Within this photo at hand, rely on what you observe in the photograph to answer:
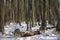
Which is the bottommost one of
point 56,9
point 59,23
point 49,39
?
point 49,39

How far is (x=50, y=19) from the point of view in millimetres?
6938

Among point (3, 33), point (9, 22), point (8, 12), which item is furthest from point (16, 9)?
point (3, 33)

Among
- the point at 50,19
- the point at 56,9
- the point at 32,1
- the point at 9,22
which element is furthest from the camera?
the point at 9,22

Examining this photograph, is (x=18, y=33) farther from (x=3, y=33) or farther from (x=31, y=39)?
(x=31, y=39)

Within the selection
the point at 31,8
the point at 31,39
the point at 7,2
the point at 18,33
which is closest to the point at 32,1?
the point at 31,8

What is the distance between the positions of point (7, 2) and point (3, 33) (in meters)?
1.89

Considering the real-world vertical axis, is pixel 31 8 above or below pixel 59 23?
above

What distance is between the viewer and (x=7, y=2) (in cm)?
649

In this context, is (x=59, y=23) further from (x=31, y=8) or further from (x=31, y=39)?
(x=31, y=8)

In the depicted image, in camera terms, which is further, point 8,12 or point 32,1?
point 8,12

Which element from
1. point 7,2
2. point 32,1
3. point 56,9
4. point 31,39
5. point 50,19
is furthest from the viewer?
point 50,19

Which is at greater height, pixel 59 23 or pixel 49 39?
pixel 59 23

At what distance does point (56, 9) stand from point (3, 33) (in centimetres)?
149

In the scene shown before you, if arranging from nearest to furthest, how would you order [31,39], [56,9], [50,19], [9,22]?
[31,39] < [56,9] < [50,19] < [9,22]
